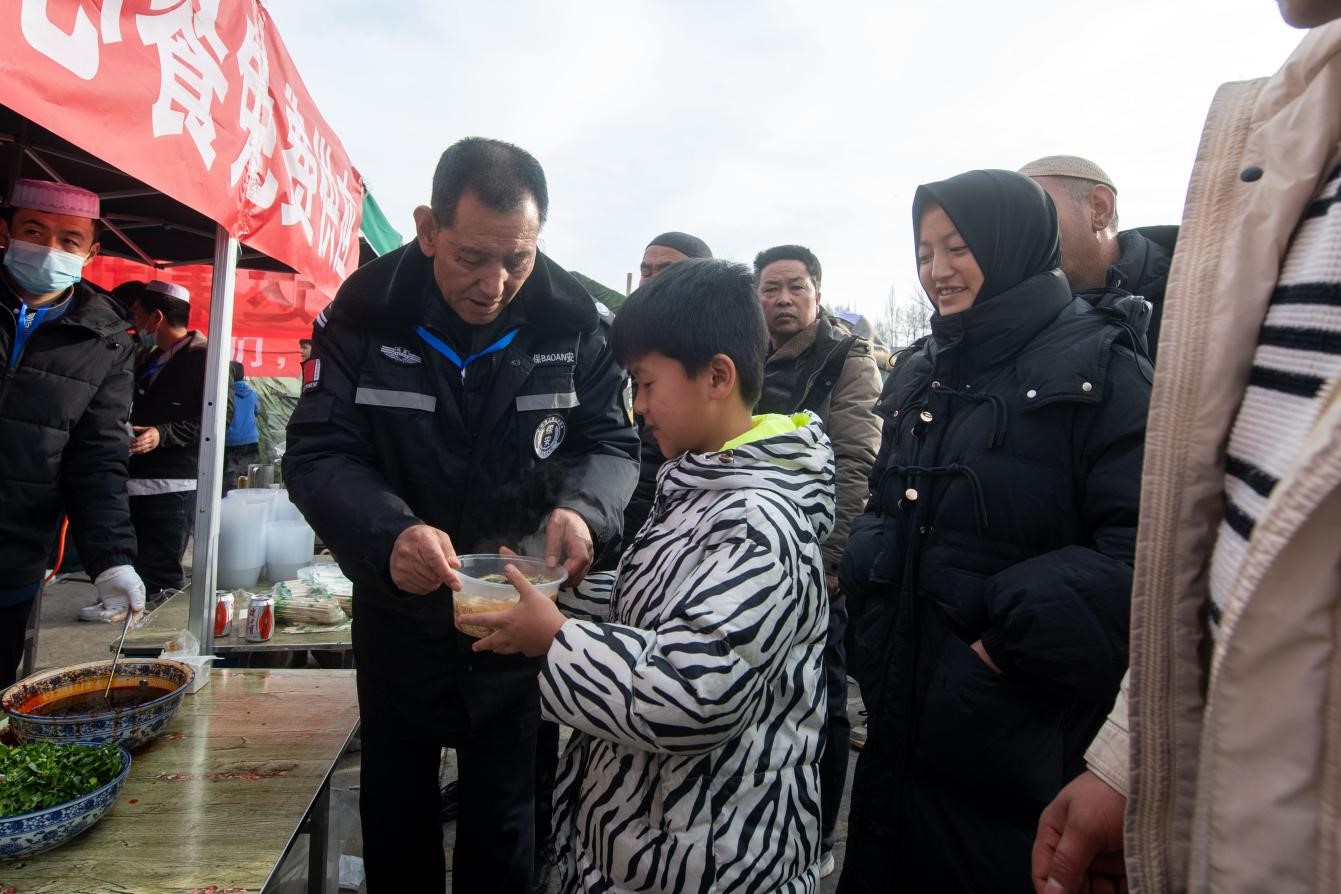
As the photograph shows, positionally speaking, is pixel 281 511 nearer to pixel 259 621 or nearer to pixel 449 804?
pixel 259 621

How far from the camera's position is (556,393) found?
221 centimetres

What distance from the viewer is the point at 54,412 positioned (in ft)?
9.31

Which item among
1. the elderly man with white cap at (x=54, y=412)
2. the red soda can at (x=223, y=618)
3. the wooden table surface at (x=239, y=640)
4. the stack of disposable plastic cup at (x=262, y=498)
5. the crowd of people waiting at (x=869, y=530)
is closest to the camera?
the crowd of people waiting at (x=869, y=530)

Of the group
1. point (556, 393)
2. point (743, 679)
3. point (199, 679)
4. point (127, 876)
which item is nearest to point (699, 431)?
point (743, 679)

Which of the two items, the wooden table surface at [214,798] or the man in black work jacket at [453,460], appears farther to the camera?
the man in black work jacket at [453,460]

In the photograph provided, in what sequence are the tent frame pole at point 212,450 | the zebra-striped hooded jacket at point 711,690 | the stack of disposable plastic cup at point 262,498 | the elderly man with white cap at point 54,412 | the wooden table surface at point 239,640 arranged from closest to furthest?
the zebra-striped hooded jacket at point 711,690 → the elderly man with white cap at point 54,412 → the tent frame pole at point 212,450 → the wooden table surface at point 239,640 → the stack of disposable plastic cup at point 262,498

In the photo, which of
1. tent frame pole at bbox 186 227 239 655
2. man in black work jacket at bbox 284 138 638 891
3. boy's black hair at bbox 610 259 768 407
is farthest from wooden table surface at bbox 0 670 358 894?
boy's black hair at bbox 610 259 768 407

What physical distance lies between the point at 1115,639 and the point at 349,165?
483 centimetres

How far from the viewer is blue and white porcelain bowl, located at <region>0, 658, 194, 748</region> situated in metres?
1.61

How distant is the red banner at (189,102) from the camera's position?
1695 mm

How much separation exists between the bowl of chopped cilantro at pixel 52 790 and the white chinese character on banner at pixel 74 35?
1.57 metres

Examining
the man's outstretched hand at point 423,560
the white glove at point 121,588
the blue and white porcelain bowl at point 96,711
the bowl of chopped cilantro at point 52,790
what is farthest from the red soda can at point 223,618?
the man's outstretched hand at point 423,560

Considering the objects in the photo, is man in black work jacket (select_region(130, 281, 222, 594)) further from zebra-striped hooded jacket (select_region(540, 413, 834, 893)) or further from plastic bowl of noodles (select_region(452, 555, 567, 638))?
zebra-striped hooded jacket (select_region(540, 413, 834, 893))

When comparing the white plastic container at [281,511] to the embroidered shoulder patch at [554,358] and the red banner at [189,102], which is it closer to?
the red banner at [189,102]
